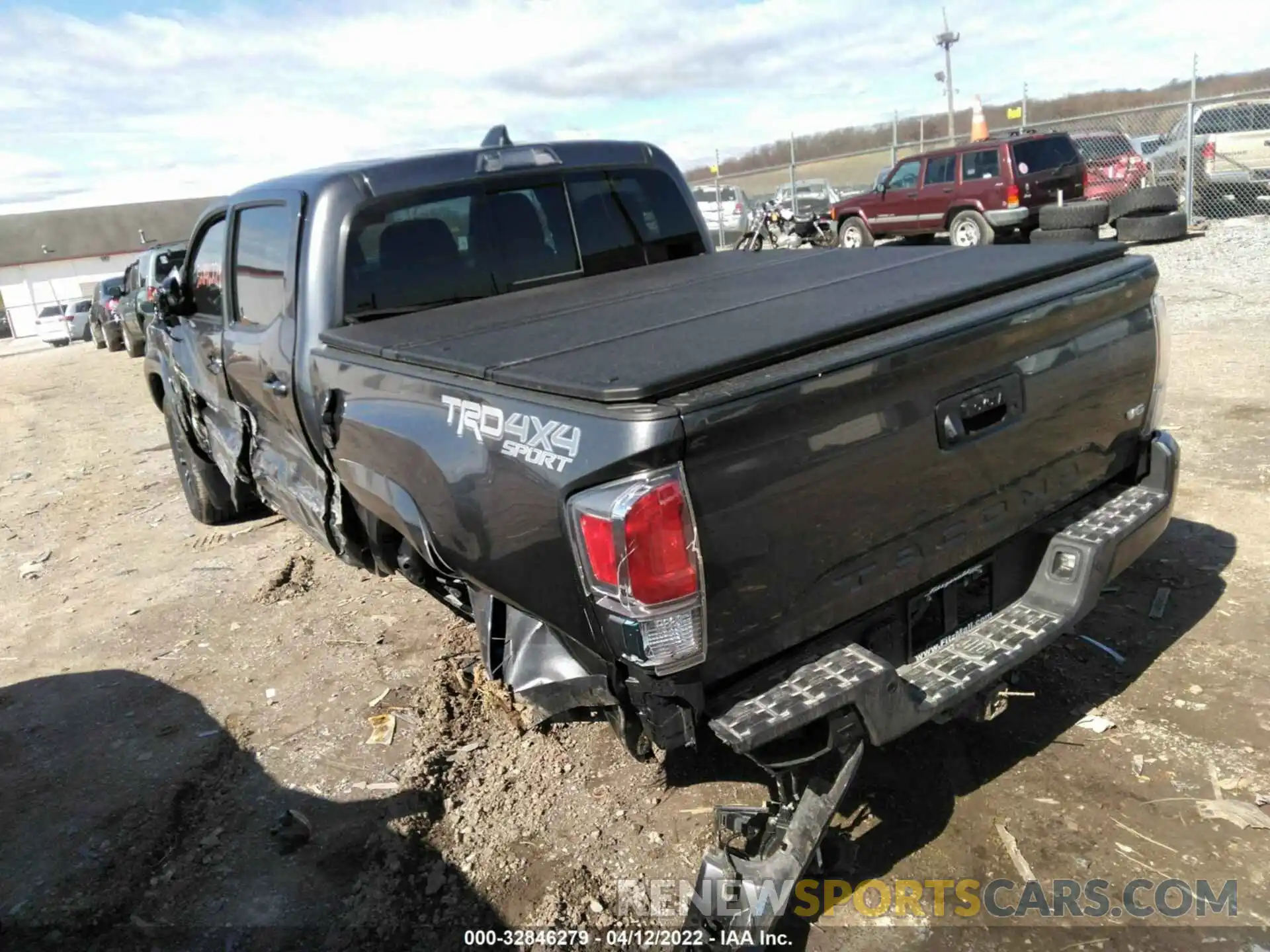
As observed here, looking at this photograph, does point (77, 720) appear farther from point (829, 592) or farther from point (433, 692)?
point (829, 592)

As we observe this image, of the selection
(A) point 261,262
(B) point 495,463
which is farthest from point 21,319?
(B) point 495,463

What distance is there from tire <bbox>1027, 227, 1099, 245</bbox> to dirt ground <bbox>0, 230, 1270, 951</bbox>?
7.58 metres

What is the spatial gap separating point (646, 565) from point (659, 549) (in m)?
0.04

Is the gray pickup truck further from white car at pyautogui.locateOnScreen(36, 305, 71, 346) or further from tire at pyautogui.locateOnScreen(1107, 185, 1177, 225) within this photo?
white car at pyautogui.locateOnScreen(36, 305, 71, 346)

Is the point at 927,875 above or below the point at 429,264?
below

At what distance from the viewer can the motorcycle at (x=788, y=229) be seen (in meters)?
18.4

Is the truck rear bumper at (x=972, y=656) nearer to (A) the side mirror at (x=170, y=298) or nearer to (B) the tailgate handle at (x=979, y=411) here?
(B) the tailgate handle at (x=979, y=411)

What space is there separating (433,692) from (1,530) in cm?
530

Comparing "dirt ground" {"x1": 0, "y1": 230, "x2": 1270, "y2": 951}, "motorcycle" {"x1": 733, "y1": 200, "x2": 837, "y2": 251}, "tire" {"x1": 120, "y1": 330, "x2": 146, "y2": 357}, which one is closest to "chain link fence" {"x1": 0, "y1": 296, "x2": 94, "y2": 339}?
"tire" {"x1": 120, "y1": 330, "x2": 146, "y2": 357}

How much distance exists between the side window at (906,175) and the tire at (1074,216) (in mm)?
4153

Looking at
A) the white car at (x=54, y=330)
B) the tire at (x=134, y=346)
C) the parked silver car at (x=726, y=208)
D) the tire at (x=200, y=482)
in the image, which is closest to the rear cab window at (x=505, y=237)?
the tire at (x=200, y=482)

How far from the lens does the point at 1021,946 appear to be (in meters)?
2.39

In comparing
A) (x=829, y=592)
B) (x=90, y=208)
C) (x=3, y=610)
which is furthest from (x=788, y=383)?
(x=90, y=208)

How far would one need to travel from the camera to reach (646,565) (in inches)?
79.8
